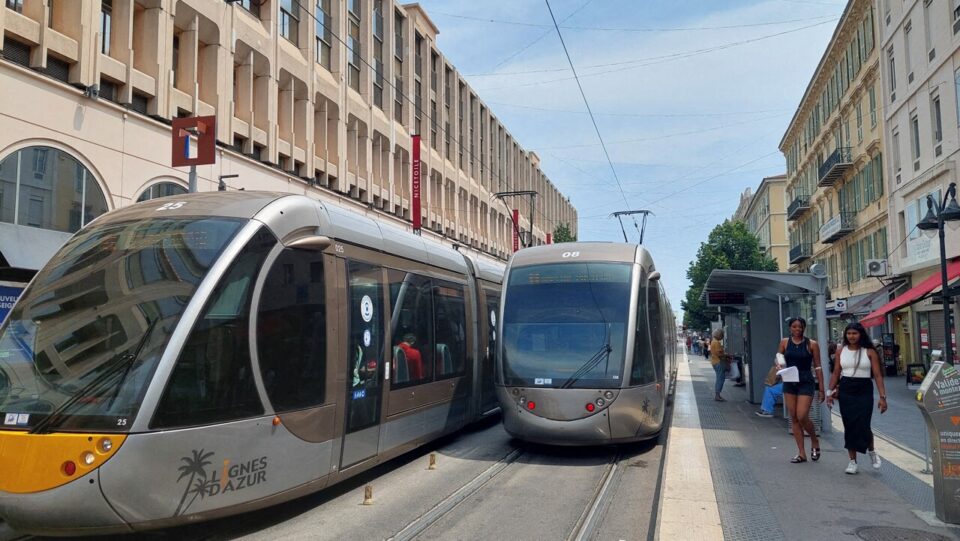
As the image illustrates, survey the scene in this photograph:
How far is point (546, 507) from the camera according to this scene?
278 inches

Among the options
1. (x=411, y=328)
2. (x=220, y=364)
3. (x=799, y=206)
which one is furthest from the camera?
(x=799, y=206)

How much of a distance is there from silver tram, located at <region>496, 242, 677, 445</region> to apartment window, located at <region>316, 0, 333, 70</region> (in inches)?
697

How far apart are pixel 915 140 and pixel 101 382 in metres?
28.0

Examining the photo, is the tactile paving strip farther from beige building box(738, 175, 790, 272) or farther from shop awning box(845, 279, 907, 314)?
beige building box(738, 175, 790, 272)

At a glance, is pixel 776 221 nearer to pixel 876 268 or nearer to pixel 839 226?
pixel 839 226

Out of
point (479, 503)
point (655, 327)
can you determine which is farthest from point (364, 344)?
point (655, 327)

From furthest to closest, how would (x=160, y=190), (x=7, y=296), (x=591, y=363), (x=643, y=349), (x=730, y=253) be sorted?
(x=730, y=253), (x=160, y=190), (x=7, y=296), (x=643, y=349), (x=591, y=363)

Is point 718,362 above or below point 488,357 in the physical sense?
below

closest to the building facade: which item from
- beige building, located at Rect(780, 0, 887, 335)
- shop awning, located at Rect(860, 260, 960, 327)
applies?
shop awning, located at Rect(860, 260, 960, 327)

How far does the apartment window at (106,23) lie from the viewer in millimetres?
15992

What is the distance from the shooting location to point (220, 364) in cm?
550

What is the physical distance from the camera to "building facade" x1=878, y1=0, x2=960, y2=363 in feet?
73.0

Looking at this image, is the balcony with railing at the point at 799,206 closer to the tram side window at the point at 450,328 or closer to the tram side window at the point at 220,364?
the tram side window at the point at 450,328

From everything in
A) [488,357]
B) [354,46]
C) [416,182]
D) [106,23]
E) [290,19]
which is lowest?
[488,357]
